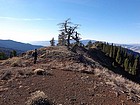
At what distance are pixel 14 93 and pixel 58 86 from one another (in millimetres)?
3825

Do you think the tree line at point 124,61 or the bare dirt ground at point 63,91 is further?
the tree line at point 124,61

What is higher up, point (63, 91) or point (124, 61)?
point (63, 91)

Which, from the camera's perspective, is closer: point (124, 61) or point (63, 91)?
point (63, 91)

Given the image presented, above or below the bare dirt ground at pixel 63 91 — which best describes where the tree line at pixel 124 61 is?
below

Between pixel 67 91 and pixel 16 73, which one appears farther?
pixel 16 73

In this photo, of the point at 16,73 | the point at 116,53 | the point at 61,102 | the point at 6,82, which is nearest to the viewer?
the point at 61,102

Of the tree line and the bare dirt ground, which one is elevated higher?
the bare dirt ground

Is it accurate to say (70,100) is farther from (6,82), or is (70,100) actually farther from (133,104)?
(6,82)

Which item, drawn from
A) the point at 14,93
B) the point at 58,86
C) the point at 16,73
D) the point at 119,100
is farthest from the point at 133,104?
the point at 16,73

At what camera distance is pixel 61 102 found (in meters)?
14.4

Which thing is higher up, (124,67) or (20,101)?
(20,101)

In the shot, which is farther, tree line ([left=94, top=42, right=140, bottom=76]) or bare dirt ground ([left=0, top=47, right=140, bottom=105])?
tree line ([left=94, top=42, right=140, bottom=76])

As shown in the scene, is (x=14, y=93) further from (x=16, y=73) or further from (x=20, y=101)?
(x=16, y=73)

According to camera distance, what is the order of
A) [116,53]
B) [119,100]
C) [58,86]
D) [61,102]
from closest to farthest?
[61,102]
[119,100]
[58,86]
[116,53]
